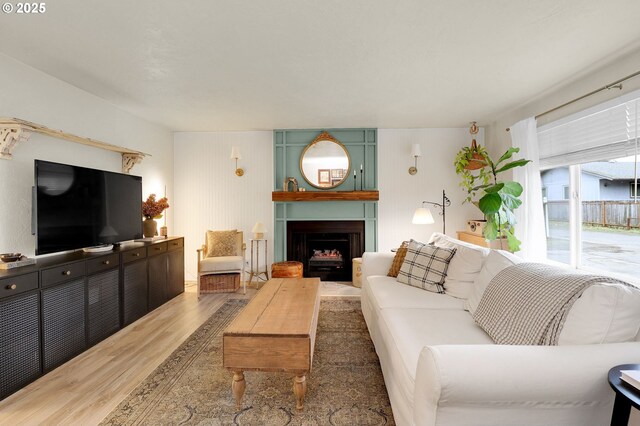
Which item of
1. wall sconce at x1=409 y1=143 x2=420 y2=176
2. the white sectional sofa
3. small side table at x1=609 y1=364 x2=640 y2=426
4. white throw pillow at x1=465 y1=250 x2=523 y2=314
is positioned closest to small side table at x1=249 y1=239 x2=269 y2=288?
wall sconce at x1=409 y1=143 x2=420 y2=176

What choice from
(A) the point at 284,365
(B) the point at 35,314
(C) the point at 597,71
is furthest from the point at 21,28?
(C) the point at 597,71

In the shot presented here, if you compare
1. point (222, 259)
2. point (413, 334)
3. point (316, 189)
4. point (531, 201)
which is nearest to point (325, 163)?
point (316, 189)

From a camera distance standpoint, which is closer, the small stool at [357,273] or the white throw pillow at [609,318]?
the white throw pillow at [609,318]

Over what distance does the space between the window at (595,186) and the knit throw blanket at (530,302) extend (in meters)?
1.52

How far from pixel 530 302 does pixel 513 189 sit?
78.6 inches

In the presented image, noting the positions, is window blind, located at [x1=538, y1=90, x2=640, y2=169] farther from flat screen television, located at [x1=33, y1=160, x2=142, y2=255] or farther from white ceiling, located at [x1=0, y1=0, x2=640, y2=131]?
flat screen television, located at [x1=33, y1=160, x2=142, y2=255]

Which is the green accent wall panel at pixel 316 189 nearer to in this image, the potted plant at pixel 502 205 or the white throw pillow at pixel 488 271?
the potted plant at pixel 502 205

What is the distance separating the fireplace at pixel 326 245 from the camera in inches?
185

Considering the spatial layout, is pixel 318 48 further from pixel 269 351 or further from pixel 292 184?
pixel 292 184

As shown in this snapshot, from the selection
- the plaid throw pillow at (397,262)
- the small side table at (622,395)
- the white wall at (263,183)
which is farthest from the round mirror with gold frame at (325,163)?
the small side table at (622,395)

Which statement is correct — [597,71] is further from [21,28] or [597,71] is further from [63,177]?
[63,177]

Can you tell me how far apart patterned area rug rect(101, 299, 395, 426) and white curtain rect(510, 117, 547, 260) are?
210cm

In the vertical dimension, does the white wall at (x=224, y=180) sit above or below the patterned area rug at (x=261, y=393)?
above

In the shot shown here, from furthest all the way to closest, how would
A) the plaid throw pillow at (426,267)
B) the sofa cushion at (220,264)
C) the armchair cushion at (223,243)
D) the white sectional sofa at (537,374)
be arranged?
the armchair cushion at (223,243) → the sofa cushion at (220,264) → the plaid throw pillow at (426,267) → the white sectional sofa at (537,374)
